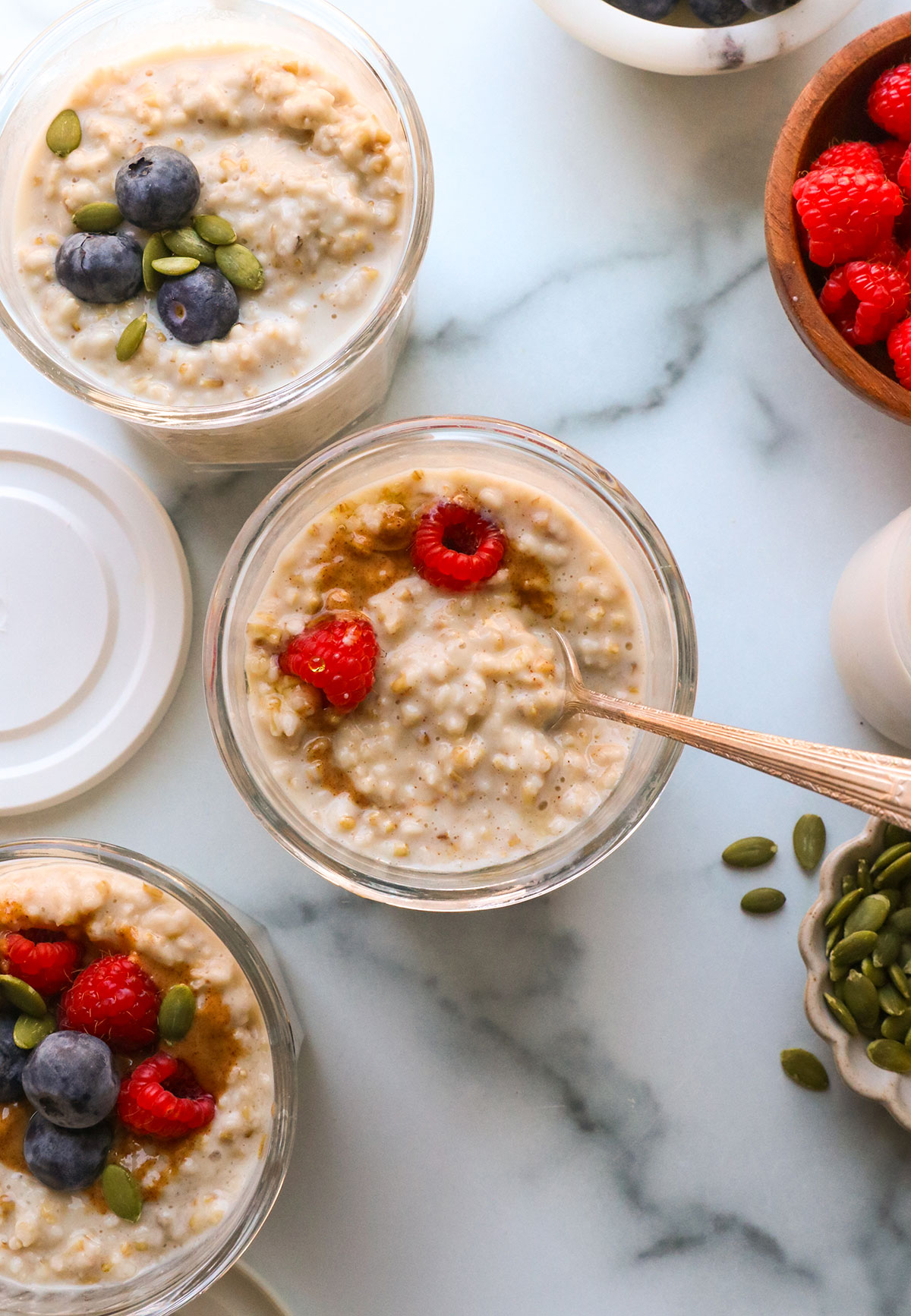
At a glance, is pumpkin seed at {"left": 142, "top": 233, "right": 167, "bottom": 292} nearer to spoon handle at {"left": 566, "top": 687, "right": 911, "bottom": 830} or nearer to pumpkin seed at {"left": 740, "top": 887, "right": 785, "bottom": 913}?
spoon handle at {"left": 566, "top": 687, "right": 911, "bottom": 830}

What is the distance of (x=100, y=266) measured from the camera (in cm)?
144

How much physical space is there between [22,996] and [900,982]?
1.21m

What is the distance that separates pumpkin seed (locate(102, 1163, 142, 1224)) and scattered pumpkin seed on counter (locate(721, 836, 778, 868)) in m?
0.98

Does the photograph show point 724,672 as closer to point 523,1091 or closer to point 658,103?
point 523,1091

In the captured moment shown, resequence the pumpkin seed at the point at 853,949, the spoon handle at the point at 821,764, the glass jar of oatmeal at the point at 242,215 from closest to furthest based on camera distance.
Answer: the spoon handle at the point at 821,764 → the glass jar of oatmeal at the point at 242,215 → the pumpkin seed at the point at 853,949

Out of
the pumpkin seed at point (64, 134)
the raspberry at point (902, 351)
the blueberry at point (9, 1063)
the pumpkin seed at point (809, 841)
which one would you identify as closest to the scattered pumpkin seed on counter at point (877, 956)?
the pumpkin seed at point (809, 841)

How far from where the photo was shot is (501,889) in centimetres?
146

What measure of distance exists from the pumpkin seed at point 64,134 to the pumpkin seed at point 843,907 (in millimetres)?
1509

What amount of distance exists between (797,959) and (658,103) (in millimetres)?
1393

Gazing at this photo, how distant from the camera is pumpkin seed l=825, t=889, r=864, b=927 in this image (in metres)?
1.60

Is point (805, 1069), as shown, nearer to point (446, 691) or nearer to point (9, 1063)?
point (446, 691)

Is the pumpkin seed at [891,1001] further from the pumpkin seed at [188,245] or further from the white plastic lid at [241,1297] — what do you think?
the pumpkin seed at [188,245]

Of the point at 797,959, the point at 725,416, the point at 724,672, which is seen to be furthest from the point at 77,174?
the point at 797,959

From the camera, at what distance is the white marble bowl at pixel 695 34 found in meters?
1.62
